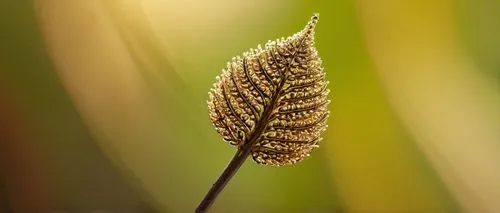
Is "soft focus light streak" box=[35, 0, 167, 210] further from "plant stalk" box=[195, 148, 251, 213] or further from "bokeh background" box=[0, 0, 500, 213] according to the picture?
"plant stalk" box=[195, 148, 251, 213]

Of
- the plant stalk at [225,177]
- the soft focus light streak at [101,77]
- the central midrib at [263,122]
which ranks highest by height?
the soft focus light streak at [101,77]

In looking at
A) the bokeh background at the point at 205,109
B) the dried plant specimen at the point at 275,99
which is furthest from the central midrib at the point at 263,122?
the bokeh background at the point at 205,109

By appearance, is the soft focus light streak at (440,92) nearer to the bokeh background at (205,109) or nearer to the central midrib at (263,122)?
the bokeh background at (205,109)

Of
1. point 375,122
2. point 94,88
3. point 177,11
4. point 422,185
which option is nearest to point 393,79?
point 375,122

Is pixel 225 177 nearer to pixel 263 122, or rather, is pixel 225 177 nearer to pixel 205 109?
pixel 263 122

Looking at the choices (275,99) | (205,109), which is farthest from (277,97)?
(205,109)

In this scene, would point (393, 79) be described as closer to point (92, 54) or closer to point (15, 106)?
point (92, 54)
